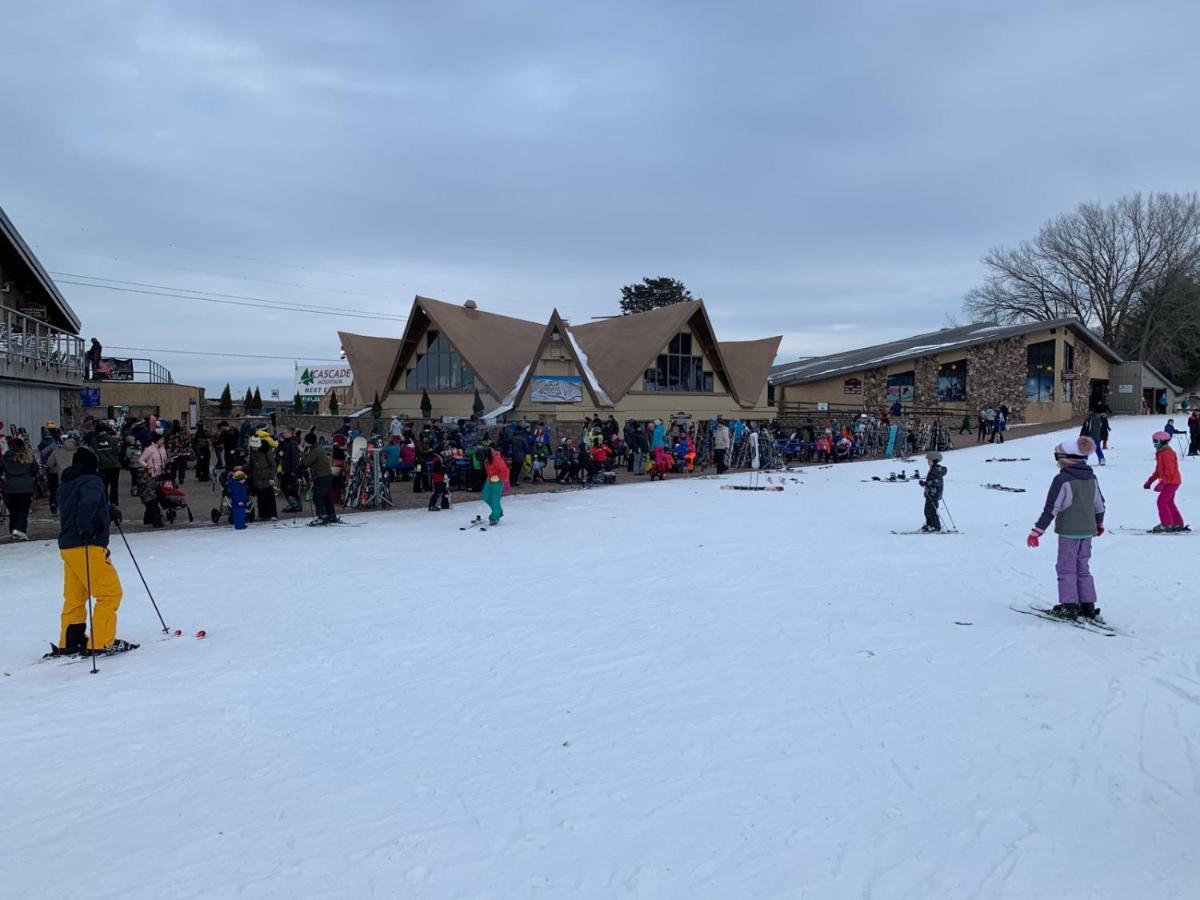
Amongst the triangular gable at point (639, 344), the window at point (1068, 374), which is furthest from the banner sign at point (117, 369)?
the window at point (1068, 374)

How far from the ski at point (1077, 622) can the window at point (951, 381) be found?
30.8 metres

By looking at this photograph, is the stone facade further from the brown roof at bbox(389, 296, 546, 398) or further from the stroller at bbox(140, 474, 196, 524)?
the stroller at bbox(140, 474, 196, 524)

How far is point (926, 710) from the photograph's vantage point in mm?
4672

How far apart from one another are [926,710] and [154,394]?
101 ft

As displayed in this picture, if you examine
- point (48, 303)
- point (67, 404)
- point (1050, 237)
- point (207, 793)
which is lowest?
point (207, 793)

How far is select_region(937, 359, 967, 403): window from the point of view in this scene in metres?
35.2

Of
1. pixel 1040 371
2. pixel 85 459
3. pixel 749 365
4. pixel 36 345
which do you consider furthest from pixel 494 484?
pixel 1040 371

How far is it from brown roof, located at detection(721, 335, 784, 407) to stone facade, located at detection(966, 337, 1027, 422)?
837cm

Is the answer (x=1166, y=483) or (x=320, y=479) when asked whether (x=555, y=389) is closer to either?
(x=320, y=479)

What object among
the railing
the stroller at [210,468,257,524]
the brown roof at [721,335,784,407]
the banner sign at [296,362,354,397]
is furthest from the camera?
the banner sign at [296,362,354,397]

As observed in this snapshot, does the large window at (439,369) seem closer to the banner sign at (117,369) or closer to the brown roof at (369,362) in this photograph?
the brown roof at (369,362)

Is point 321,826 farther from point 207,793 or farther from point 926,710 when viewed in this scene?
point 926,710

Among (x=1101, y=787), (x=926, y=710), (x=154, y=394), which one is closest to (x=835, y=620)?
(x=926, y=710)

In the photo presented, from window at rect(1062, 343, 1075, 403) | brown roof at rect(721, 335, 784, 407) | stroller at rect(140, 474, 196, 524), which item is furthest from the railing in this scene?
window at rect(1062, 343, 1075, 403)
